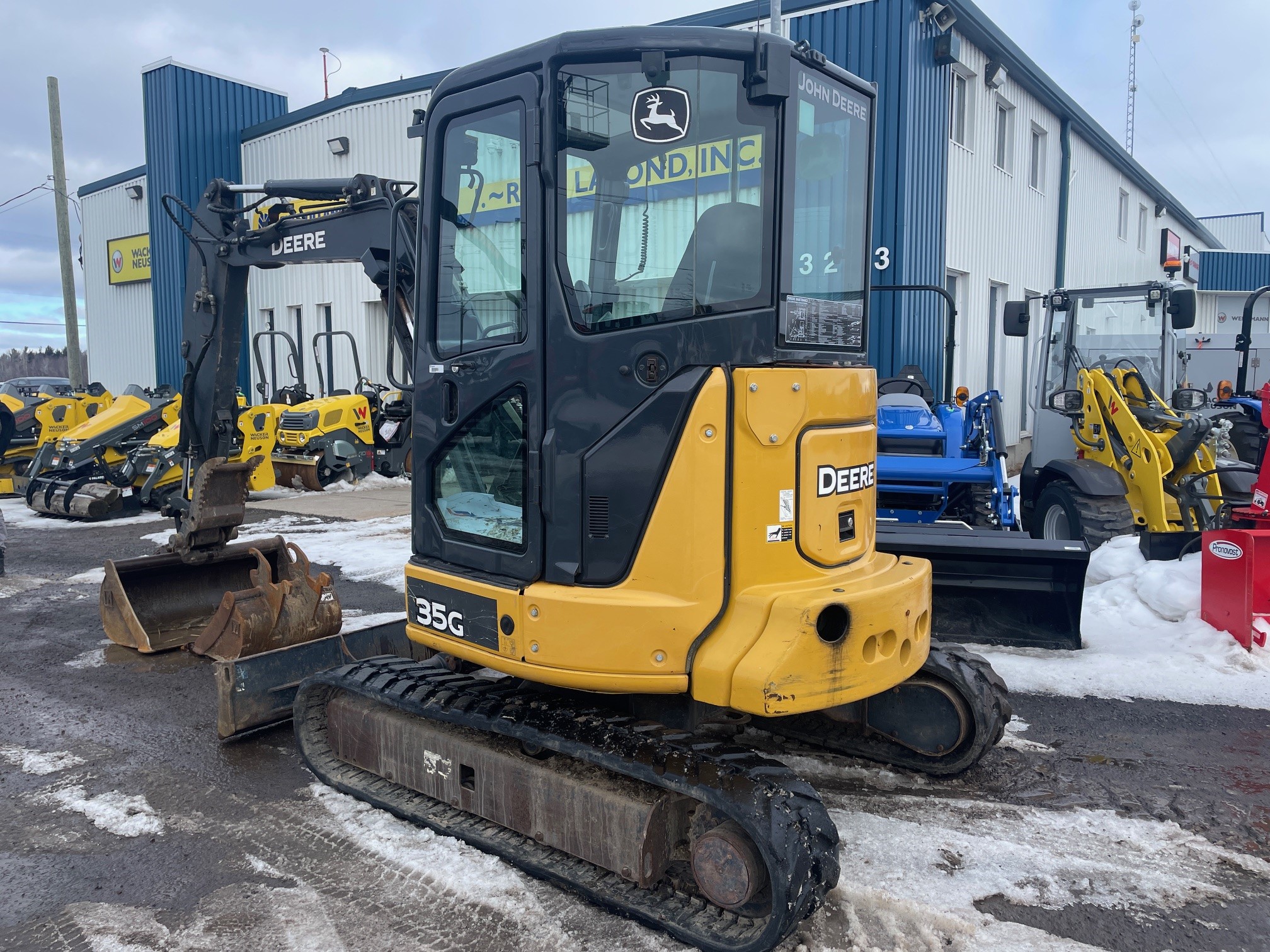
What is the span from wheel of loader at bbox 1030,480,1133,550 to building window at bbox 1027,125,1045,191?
11.8 m

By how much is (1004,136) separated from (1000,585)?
1293 centimetres

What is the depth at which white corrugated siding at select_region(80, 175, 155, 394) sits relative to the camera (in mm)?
23578

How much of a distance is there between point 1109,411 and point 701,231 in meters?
6.28

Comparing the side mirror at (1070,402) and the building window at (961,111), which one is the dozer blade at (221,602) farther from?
the building window at (961,111)

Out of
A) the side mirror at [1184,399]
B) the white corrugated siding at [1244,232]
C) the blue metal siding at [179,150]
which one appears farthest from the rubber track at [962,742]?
the white corrugated siding at [1244,232]

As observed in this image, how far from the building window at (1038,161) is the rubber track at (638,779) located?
17215 millimetres

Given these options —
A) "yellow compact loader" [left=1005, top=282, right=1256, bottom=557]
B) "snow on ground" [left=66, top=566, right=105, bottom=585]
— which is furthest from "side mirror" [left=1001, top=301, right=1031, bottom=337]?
"snow on ground" [left=66, top=566, right=105, bottom=585]

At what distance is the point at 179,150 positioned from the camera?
2022 cm

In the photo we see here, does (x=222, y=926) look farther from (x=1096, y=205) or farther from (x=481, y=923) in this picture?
(x=1096, y=205)

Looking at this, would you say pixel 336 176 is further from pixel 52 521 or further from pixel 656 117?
pixel 656 117

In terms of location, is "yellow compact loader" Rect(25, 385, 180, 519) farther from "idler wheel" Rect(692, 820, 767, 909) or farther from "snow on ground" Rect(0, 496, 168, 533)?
"idler wheel" Rect(692, 820, 767, 909)

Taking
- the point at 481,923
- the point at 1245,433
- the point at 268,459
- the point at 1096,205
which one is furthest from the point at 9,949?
the point at 1096,205

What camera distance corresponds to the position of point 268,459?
44.1 ft

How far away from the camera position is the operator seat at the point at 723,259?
10.2 ft
